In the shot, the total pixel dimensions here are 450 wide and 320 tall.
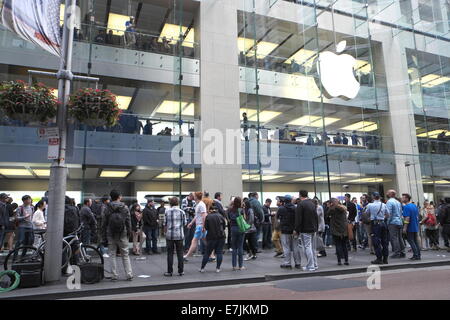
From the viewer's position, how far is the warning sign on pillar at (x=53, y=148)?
780cm

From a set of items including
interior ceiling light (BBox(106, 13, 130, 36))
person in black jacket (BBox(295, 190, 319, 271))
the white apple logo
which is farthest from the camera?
the white apple logo

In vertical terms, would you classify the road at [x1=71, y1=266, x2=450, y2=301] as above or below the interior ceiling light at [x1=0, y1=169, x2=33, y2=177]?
below

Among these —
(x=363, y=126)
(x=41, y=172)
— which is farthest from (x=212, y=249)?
(x=363, y=126)

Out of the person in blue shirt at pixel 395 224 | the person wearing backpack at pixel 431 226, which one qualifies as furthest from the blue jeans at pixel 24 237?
the person wearing backpack at pixel 431 226

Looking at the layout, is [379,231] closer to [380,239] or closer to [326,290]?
[380,239]

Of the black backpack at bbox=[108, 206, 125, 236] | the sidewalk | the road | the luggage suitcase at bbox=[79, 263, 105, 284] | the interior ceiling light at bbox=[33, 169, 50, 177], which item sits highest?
the interior ceiling light at bbox=[33, 169, 50, 177]

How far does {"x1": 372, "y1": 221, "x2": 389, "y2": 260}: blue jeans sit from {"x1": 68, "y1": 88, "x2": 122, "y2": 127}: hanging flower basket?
738 cm

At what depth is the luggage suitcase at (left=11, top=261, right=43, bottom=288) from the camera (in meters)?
7.00

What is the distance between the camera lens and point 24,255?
25.6ft

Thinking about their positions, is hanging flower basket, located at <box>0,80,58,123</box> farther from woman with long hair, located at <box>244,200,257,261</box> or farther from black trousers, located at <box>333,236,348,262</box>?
black trousers, located at <box>333,236,348,262</box>

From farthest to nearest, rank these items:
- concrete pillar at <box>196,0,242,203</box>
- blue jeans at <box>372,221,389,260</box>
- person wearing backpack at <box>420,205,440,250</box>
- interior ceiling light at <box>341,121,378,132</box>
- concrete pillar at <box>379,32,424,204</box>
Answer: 1. interior ceiling light at <box>341,121,378,132</box>
2. concrete pillar at <box>379,32,424,204</box>
3. concrete pillar at <box>196,0,242,203</box>
4. person wearing backpack at <box>420,205,440,250</box>
5. blue jeans at <box>372,221,389,260</box>

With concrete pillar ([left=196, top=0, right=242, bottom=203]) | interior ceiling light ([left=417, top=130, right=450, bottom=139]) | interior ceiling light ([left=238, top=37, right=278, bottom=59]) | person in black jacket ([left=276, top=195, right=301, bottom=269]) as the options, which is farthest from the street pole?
interior ceiling light ([left=417, top=130, right=450, bottom=139])
